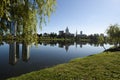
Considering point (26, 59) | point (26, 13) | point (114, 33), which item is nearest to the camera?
point (26, 13)

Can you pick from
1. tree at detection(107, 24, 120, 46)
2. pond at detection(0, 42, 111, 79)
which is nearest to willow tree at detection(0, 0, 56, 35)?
pond at detection(0, 42, 111, 79)

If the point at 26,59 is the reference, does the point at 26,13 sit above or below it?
above

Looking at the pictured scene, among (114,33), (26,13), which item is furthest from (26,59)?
(114,33)

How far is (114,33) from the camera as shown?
61.6m

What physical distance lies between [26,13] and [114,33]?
5685 cm

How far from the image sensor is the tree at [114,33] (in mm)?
61391

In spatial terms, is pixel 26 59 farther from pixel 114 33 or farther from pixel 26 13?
pixel 114 33

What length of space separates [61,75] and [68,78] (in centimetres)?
112

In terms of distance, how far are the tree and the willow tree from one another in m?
55.5

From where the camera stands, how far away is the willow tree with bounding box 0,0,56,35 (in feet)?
28.7

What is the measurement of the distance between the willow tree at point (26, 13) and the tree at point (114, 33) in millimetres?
55476

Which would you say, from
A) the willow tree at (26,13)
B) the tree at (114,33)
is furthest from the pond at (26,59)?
the tree at (114,33)

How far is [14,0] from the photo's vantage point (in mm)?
8625

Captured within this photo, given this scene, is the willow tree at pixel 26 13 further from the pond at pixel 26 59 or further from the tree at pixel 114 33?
the tree at pixel 114 33
